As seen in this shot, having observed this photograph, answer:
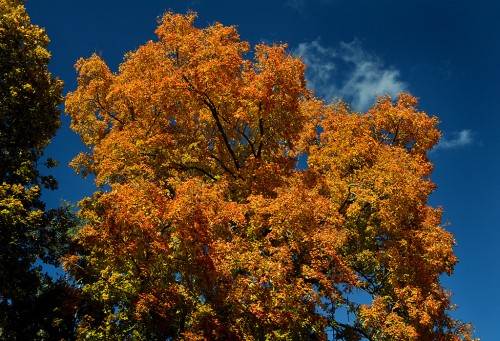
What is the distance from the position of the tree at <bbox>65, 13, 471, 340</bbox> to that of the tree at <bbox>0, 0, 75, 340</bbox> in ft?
4.52

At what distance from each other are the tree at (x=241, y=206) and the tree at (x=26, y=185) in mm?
1378

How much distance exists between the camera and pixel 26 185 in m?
15.8

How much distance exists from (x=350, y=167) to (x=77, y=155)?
12.9 metres

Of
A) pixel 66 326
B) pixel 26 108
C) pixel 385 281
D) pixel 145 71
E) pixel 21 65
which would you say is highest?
pixel 145 71

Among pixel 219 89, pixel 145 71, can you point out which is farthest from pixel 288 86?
pixel 145 71

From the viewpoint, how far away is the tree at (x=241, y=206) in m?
12.9

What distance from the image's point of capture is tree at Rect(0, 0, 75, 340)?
14.1 m

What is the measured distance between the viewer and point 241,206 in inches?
554

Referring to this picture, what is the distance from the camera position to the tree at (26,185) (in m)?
14.1

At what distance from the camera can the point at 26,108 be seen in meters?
16.1

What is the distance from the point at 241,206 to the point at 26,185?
8.08m

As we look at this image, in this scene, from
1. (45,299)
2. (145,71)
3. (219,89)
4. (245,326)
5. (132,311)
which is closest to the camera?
(245,326)

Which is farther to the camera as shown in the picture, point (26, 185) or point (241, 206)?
point (26, 185)

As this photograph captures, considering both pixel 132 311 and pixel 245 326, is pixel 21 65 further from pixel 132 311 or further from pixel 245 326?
pixel 245 326
